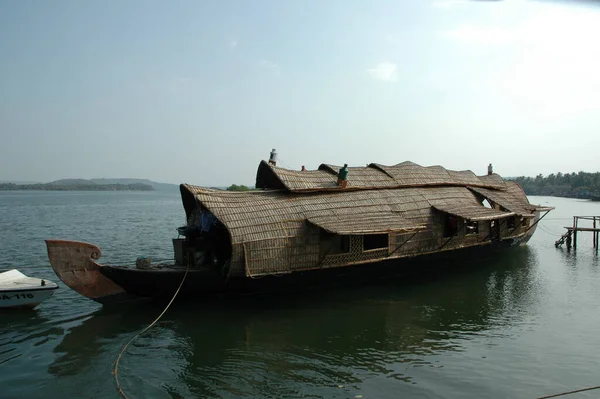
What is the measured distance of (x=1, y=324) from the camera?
324 inches

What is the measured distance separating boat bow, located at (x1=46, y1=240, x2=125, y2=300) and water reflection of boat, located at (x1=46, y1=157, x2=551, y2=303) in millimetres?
19

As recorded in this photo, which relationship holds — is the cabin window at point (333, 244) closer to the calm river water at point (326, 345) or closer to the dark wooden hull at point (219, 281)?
A: the dark wooden hull at point (219, 281)

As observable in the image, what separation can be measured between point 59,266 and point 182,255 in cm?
237

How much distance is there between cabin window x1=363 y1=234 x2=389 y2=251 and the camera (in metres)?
11.2

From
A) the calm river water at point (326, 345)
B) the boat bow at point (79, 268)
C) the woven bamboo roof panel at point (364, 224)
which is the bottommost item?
the calm river water at point (326, 345)

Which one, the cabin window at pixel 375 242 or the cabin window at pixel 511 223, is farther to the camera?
the cabin window at pixel 511 223

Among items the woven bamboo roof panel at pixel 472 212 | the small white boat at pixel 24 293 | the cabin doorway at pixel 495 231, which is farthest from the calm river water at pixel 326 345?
the cabin doorway at pixel 495 231

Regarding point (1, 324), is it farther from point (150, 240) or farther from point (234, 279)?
point (150, 240)

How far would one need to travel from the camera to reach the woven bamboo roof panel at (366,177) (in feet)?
35.3

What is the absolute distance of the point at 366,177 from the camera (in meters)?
12.3

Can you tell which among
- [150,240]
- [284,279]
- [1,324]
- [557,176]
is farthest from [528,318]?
[557,176]

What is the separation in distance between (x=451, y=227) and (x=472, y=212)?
3.04ft

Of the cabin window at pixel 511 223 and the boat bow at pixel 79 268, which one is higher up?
the cabin window at pixel 511 223

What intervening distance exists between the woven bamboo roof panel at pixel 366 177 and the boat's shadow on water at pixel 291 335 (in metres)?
2.62
